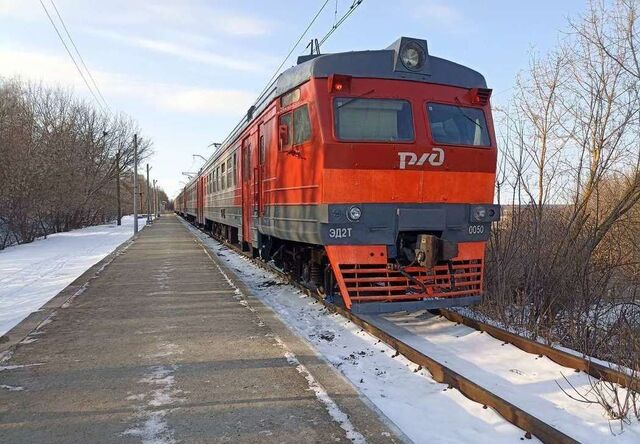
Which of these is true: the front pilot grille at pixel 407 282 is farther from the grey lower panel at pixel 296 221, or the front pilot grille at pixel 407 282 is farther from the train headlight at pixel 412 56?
the train headlight at pixel 412 56

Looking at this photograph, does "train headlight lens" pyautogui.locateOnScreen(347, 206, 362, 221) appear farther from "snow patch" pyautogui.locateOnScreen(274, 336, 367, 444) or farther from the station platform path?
"snow patch" pyautogui.locateOnScreen(274, 336, 367, 444)

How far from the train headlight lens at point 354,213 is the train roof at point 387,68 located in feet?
5.55

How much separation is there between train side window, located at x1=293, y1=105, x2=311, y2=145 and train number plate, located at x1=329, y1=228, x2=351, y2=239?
49.7 inches

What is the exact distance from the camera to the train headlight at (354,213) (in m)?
6.31

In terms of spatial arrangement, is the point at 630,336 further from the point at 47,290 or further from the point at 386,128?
the point at 47,290

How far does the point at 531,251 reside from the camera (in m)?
7.82

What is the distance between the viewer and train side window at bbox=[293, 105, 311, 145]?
676 cm

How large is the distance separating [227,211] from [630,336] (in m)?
12.1

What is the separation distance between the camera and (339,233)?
632 centimetres

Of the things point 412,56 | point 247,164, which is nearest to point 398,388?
point 412,56

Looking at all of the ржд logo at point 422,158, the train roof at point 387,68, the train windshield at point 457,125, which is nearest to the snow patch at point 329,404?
the ржд logo at point 422,158

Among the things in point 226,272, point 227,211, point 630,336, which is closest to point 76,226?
point 227,211

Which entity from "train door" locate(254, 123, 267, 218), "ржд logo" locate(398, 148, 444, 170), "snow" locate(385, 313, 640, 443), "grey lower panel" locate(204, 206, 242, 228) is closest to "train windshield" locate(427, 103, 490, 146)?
"ржд logo" locate(398, 148, 444, 170)

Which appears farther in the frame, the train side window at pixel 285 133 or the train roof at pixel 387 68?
the train side window at pixel 285 133
